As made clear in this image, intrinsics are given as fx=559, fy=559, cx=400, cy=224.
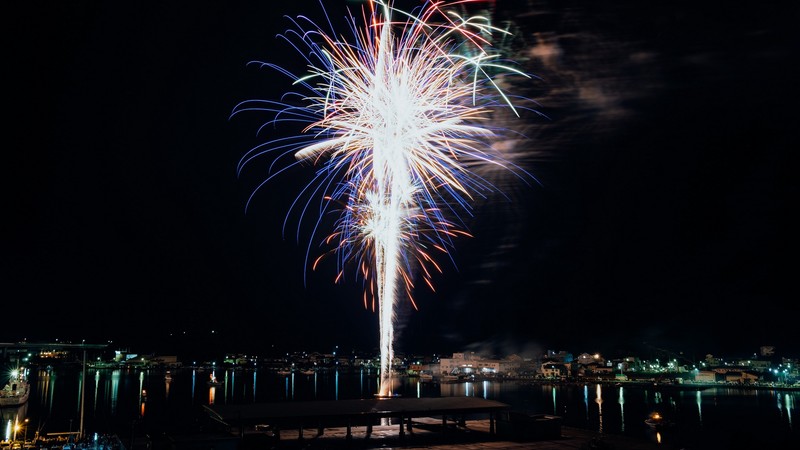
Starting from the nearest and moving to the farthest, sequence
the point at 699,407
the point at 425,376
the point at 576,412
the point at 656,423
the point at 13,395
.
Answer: the point at 656,423, the point at 13,395, the point at 576,412, the point at 699,407, the point at 425,376

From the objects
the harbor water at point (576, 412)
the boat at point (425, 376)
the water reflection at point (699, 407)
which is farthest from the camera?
the boat at point (425, 376)

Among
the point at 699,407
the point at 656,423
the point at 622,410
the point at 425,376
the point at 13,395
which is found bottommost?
the point at 425,376

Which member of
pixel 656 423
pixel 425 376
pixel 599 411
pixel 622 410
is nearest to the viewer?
pixel 656 423

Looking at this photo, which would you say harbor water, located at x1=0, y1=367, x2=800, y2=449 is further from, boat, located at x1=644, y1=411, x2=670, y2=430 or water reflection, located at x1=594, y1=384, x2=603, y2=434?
boat, located at x1=644, y1=411, x2=670, y2=430

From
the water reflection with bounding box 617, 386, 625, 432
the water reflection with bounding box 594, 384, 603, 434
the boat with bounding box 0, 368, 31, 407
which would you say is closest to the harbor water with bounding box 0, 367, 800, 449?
the water reflection with bounding box 594, 384, 603, 434

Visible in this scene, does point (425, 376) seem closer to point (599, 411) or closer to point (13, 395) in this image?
point (599, 411)

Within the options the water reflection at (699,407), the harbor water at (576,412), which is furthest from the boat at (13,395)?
the water reflection at (699,407)

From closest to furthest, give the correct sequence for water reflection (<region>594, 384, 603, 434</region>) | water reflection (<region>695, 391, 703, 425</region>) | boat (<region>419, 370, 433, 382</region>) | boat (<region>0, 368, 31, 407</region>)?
water reflection (<region>594, 384, 603, 434</region>), boat (<region>0, 368, 31, 407</region>), water reflection (<region>695, 391, 703, 425</region>), boat (<region>419, 370, 433, 382</region>)

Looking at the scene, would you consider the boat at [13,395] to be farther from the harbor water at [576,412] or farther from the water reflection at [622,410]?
the water reflection at [622,410]

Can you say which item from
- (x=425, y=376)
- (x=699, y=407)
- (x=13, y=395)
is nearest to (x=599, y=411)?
(x=699, y=407)

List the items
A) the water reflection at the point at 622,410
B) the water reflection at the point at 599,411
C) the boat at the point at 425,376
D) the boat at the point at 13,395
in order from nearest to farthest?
the water reflection at the point at 599,411 < the water reflection at the point at 622,410 < the boat at the point at 13,395 < the boat at the point at 425,376

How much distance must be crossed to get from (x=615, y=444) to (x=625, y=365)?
154892 millimetres

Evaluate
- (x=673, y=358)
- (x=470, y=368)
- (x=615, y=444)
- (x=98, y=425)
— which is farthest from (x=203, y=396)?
(x=673, y=358)

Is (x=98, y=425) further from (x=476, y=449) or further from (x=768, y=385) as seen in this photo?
(x=768, y=385)
